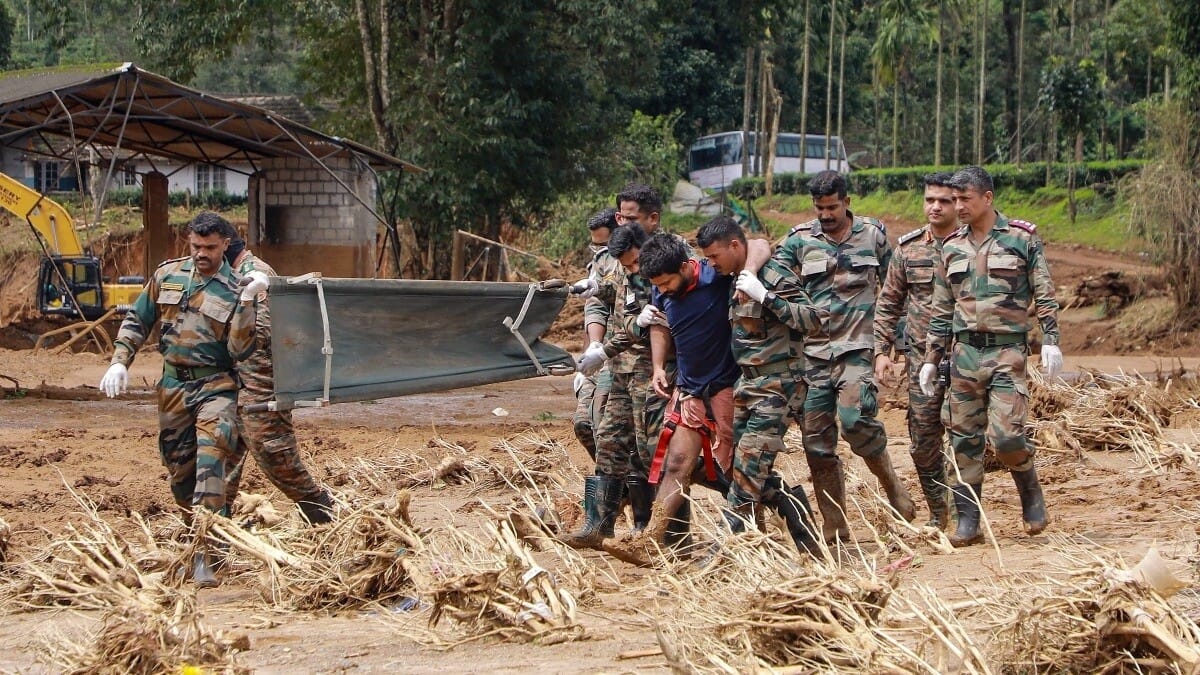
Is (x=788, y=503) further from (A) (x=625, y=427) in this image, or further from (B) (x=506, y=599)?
(B) (x=506, y=599)

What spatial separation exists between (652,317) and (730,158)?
44196 mm

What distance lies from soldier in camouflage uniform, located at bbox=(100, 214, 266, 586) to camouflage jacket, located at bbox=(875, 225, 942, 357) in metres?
3.13

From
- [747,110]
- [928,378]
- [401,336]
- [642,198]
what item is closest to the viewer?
[928,378]

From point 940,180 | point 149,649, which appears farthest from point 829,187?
point 149,649

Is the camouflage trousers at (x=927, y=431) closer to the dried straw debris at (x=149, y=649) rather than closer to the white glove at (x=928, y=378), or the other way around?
the white glove at (x=928, y=378)

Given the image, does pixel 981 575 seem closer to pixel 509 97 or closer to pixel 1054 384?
pixel 1054 384

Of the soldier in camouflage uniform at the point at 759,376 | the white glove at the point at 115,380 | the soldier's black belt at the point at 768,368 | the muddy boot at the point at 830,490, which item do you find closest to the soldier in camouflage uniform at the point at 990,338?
the muddy boot at the point at 830,490

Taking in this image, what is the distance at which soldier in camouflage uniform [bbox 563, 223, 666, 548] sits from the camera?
727 centimetres

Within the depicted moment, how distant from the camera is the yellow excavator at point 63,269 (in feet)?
69.3

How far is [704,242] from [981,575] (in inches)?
74.4

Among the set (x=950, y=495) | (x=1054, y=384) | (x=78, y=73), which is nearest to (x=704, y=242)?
(x=950, y=495)

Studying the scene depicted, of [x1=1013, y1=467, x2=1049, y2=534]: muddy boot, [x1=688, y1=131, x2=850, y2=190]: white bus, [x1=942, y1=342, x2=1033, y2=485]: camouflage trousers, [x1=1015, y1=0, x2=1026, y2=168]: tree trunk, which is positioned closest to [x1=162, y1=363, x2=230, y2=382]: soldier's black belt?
[x1=942, y1=342, x2=1033, y2=485]: camouflage trousers

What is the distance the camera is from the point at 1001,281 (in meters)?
7.09

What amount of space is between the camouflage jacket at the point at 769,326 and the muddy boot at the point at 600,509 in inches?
44.9
